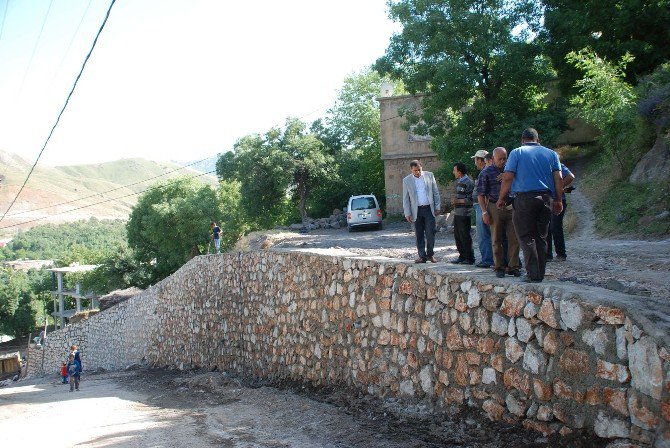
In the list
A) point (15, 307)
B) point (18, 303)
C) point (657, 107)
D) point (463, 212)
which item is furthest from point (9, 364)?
point (657, 107)

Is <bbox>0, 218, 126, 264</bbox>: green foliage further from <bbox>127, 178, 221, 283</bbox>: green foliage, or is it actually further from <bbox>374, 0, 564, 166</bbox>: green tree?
<bbox>374, 0, 564, 166</bbox>: green tree

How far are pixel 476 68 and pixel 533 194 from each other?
1686 cm

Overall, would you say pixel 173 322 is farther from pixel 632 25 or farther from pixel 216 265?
pixel 632 25

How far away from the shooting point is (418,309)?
621 centimetres

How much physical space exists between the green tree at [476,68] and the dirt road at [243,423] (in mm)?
13341

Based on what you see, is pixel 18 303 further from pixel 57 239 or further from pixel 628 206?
pixel 57 239

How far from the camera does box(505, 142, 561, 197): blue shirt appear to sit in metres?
5.03

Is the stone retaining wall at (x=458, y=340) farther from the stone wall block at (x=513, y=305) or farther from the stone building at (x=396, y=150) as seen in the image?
the stone building at (x=396, y=150)

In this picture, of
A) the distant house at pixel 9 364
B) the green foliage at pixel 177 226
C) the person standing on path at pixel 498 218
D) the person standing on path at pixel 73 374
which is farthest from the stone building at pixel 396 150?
the distant house at pixel 9 364

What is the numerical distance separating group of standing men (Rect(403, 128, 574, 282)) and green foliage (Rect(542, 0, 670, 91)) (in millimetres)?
16587

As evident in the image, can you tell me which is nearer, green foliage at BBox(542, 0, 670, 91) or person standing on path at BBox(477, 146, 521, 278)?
person standing on path at BBox(477, 146, 521, 278)

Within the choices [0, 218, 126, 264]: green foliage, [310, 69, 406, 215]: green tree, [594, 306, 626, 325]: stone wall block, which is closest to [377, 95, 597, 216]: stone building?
[310, 69, 406, 215]: green tree

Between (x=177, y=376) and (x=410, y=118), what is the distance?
1315 cm

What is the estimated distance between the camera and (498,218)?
5.98 metres
